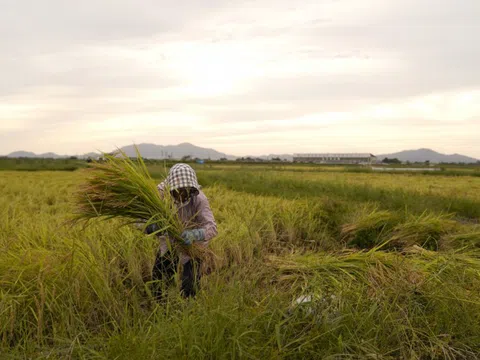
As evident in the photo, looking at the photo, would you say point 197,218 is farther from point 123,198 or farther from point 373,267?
point 373,267

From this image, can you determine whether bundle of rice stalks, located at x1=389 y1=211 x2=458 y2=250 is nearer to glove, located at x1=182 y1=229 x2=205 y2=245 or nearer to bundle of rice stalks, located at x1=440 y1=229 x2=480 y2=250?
bundle of rice stalks, located at x1=440 y1=229 x2=480 y2=250

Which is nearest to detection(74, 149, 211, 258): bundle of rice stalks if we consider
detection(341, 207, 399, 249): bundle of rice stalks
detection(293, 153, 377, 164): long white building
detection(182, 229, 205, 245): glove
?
detection(182, 229, 205, 245): glove

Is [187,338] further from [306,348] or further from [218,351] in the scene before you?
[306,348]

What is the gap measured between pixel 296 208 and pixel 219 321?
436cm

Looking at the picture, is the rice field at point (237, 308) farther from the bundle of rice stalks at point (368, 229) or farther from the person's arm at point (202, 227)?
the bundle of rice stalks at point (368, 229)

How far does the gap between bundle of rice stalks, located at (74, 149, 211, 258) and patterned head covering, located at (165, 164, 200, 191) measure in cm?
13

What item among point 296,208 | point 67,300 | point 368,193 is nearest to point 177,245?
point 67,300

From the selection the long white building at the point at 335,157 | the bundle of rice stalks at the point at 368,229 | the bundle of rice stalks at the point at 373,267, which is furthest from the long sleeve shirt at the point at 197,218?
the long white building at the point at 335,157

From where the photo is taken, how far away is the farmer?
2590 mm

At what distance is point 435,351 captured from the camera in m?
2.04

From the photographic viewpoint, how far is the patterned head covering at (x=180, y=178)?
2.63 meters

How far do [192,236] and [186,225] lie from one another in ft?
0.48

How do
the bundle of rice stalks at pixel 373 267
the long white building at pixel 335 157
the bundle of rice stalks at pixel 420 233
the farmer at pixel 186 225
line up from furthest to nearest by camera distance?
the long white building at pixel 335 157 → the bundle of rice stalks at pixel 420 233 → the bundle of rice stalks at pixel 373 267 → the farmer at pixel 186 225

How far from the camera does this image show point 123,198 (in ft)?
7.96
